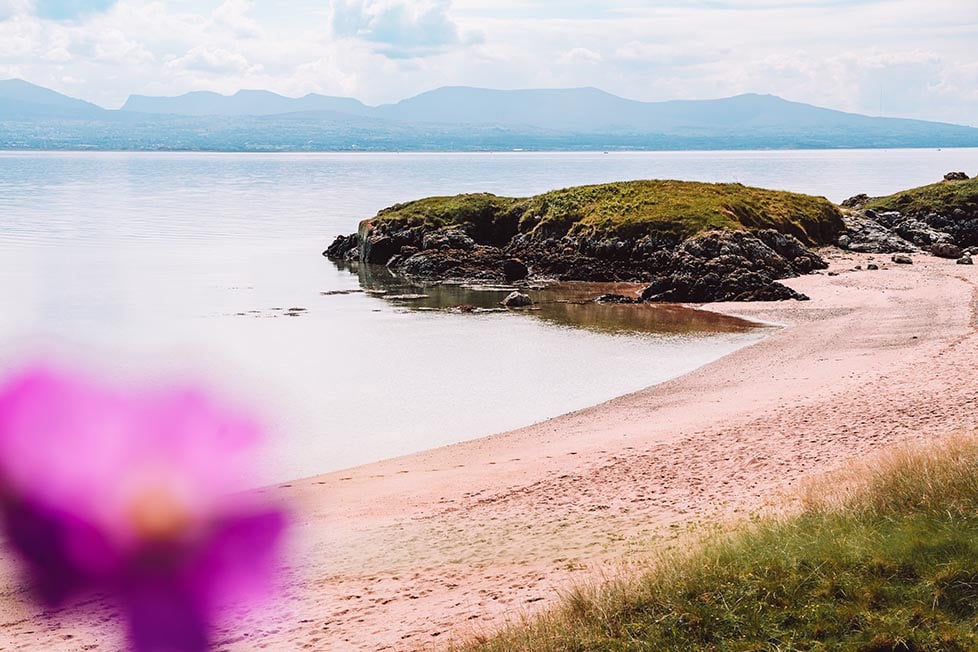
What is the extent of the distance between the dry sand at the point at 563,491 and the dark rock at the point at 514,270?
29.2m

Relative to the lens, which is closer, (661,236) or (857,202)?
(661,236)

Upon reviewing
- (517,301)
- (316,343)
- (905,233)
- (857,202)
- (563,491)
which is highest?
(857,202)

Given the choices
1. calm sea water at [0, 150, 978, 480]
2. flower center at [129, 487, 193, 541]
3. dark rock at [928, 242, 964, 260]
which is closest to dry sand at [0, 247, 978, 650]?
flower center at [129, 487, 193, 541]

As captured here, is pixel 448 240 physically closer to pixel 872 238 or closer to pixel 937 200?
pixel 872 238

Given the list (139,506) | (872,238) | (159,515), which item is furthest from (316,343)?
(872,238)

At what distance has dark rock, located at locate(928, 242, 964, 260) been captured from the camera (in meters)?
65.7

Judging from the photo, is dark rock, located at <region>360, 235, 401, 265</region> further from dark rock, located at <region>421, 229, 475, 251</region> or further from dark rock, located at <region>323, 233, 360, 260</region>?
dark rock, located at <region>421, 229, 475, 251</region>

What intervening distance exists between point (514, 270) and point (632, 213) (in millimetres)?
9237

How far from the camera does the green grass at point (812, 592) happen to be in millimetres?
11383

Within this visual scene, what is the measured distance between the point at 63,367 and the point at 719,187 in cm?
4939

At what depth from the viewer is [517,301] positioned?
52438mm

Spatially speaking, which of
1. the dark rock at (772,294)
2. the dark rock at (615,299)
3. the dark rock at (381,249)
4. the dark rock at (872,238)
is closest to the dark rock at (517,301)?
the dark rock at (615,299)

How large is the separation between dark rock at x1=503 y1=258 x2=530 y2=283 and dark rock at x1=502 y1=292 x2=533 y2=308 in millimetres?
10152

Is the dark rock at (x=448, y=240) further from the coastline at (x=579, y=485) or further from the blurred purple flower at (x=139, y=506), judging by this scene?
the blurred purple flower at (x=139, y=506)
